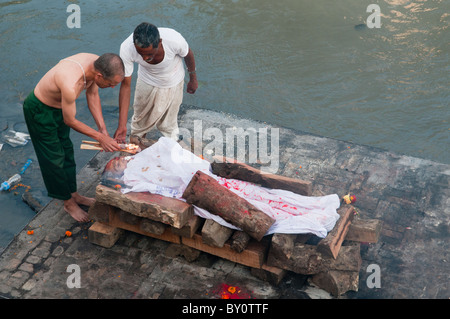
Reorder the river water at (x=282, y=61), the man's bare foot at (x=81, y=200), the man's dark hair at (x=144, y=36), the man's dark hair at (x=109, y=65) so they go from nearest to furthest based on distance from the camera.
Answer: the man's dark hair at (x=109, y=65) → the man's dark hair at (x=144, y=36) → the man's bare foot at (x=81, y=200) → the river water at (x=282, y=61)

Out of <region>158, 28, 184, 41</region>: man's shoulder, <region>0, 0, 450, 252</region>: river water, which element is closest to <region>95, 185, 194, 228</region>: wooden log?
<region>158, 28, 184, 41</region>: man's shoulder

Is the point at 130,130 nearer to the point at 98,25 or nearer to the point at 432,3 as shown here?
the point at 98,25

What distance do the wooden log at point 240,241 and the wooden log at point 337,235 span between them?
2.10ft

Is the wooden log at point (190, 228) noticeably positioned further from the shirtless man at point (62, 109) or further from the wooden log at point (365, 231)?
the wooden log at point (365, 231)

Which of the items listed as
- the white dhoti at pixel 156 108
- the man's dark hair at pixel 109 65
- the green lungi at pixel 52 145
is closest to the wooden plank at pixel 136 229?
the green lungi at pixel 52 145

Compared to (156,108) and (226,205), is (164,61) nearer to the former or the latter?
(156,108)

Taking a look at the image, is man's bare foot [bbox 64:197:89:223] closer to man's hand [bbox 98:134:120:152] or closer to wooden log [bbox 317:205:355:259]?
man's hand [bbox 98:134:120:152]

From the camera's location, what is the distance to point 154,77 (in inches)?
202

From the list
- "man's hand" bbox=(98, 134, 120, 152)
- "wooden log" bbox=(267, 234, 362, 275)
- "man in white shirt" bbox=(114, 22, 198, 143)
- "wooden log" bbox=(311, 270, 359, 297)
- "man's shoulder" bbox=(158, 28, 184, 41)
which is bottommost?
"wooden log" bbox=(311, 270, 359, 297)

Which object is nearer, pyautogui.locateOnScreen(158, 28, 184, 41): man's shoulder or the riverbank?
the riverbank

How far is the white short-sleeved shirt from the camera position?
4750 mm

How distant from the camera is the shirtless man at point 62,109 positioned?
164 inches

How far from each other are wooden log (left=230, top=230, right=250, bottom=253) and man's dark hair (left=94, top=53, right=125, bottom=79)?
185 cm
